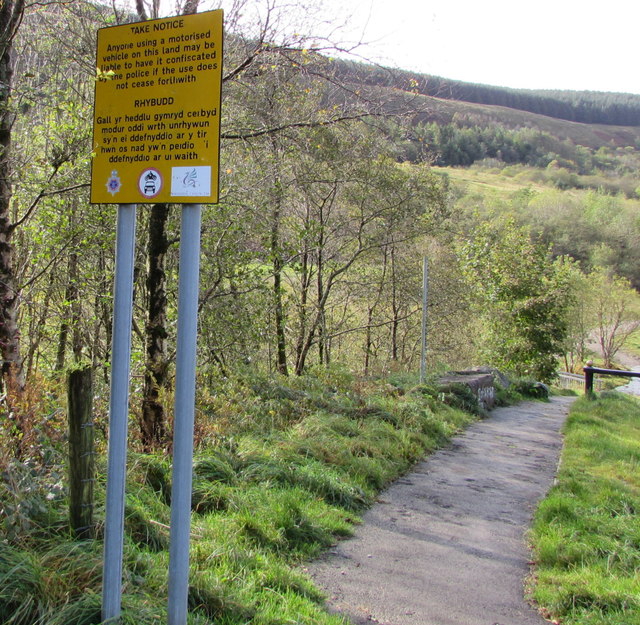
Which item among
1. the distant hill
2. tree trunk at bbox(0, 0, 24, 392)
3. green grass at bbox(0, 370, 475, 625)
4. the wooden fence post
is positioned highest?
the distant hill

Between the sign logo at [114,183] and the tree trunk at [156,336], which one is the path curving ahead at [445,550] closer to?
the tree trunk at [156,336]

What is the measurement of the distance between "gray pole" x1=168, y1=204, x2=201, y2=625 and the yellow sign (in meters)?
0.19

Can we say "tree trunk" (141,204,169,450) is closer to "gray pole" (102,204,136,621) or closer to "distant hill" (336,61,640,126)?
"gray pole" (102,204,136,621)

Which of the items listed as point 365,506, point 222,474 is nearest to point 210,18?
point 222,474

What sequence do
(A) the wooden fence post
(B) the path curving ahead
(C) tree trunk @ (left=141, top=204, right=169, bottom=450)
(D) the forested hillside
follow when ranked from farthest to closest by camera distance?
(C) tree trunk @ (left=141, top=204, right=169, bottom=450) < (B) the path curving ahead < (D) the forested hillside < (A) the wooden fence post

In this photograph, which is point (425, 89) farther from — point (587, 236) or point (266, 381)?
point (587, 236)

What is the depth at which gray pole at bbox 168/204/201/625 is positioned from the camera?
8.21ft

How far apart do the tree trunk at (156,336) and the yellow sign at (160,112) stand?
383cm

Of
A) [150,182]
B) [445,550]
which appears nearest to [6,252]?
[150,182]

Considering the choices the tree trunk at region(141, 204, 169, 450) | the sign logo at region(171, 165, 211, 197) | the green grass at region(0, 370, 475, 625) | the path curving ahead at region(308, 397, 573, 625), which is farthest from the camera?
the tree trunk at region(141, 204, 169, 450)

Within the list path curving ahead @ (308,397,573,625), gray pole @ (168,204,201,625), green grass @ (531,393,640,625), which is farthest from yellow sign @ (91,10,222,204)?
green grass @ (531,393,640,625)

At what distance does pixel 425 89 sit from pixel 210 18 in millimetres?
5757

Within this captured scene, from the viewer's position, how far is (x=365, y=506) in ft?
18.9

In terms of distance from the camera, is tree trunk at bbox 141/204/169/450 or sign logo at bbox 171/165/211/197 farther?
tree trunk at bbox 141/204/169/450
